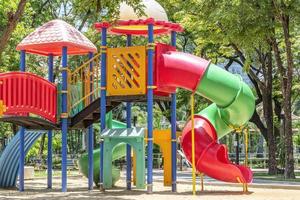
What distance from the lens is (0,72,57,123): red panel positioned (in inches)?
639

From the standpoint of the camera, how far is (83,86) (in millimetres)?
17938

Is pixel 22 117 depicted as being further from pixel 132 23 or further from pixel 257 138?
pixel 257 138

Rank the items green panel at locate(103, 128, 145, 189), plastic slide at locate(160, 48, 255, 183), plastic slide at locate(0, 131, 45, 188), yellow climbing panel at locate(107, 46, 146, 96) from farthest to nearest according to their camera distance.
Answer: plastic slide at locate(0, 131, 45, 188) → yellow climbing panel at locate(107, 46, 146, 96) → plastic slide at locate(160, 48, 255, 183) → green panel at locate(103, 128, 145, 189)

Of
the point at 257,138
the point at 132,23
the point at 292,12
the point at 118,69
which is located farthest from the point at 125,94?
the point at 257,138

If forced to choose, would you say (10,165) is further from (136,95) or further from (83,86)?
(136,95)

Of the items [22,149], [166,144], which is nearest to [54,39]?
[22,149]

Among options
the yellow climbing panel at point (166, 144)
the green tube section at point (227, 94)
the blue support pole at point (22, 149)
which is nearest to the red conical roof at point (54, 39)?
the blue support pole at point (22, 149)

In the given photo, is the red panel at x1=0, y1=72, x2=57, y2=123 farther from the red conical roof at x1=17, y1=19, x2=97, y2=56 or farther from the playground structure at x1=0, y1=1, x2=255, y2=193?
the red conical roof at x1=17, y1=19, x2=97, y2=56

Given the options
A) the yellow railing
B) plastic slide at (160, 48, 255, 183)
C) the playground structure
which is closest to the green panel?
the playground structure

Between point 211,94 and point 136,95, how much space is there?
202 centimetres

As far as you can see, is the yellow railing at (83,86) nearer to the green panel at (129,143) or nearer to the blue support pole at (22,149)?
the blue support pole at (22,149)

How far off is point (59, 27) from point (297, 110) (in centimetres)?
5274

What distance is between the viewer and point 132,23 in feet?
54.4

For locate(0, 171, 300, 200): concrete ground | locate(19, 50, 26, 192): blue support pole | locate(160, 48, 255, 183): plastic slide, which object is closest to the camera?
locate(0, 171, 300, 200): concrete ground
